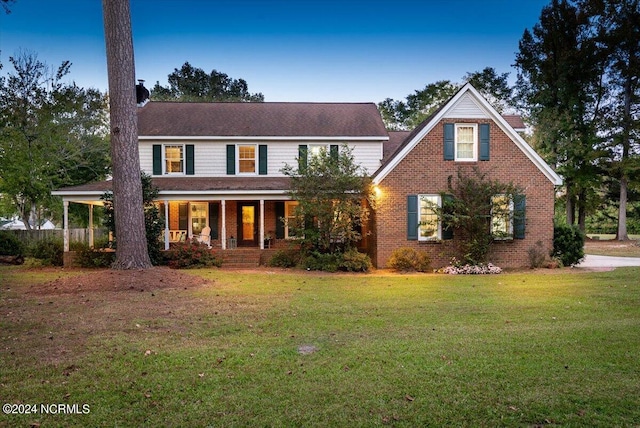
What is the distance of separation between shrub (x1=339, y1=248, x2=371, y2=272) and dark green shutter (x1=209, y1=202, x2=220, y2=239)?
25.6 feet

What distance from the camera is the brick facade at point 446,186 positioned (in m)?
15.9

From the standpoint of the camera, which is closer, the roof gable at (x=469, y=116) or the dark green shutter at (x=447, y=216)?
the dark green shutter at (x=447, y=216)

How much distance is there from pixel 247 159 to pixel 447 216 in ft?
33.2

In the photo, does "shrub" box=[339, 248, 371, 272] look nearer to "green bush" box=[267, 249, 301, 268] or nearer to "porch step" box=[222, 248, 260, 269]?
"green bush" box=[267, 249, 301, 268]

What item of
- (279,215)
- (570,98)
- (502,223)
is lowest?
(502,223)

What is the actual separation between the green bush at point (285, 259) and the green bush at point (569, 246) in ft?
32.1

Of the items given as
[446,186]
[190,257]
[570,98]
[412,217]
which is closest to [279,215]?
[190,257]

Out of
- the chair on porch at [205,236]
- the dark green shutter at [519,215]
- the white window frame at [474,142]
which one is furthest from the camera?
the chair on porch at [205,236]

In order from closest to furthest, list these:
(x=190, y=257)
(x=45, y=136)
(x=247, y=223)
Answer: (x=190, y=257) → (x=247, y=223) → (x=45, y=136)

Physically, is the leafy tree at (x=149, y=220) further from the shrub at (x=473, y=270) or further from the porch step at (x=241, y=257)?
the shrub at (x=473, y=270)

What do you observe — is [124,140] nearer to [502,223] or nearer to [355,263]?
[355,263]

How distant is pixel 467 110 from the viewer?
15938 millimetres

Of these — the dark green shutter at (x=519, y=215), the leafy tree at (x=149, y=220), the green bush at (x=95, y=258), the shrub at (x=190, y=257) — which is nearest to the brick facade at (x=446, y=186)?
the dark green shutter at (x=519, y=215)

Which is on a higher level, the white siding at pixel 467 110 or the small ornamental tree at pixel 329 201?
the white siding at pixel 467 110
